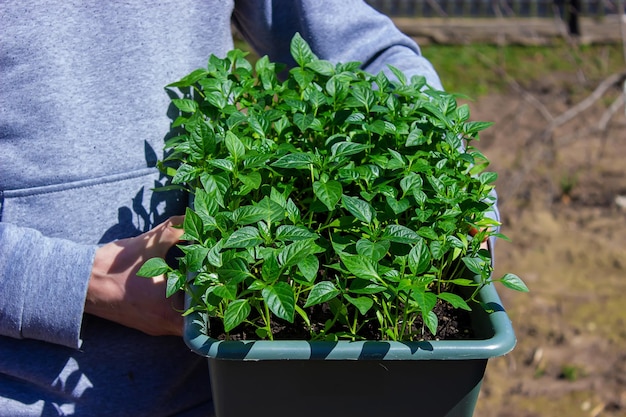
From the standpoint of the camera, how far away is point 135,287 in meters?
1.12

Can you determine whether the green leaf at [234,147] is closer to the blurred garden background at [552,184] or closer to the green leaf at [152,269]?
the green leaf at [152,269]

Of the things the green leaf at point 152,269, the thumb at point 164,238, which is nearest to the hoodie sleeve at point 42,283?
the thumb at point 164,238

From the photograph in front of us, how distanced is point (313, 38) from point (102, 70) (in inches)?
14.9

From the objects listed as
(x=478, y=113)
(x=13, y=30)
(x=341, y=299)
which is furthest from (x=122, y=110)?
(x=478, y=113)

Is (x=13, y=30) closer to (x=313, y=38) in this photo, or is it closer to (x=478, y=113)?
(x=313, y=38)

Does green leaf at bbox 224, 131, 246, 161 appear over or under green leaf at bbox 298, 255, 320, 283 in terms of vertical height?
over

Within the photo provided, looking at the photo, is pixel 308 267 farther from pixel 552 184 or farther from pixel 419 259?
pixel 552 184

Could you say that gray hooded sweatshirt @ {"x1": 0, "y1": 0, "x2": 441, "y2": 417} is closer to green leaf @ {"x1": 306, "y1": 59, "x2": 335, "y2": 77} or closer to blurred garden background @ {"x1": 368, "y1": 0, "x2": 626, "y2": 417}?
green leaf @ {"x1": 306, "y1": 59, "x2": 335, "y2": 77}

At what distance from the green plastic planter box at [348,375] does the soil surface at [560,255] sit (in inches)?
72.9

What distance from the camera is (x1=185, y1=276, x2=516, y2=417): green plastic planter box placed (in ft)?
2.76

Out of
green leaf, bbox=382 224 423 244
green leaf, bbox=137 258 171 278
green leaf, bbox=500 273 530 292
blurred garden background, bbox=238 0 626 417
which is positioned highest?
green leaf, bbox=382 224 423 244

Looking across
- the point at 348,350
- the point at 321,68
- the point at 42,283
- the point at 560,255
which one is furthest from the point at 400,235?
the point at 560,255

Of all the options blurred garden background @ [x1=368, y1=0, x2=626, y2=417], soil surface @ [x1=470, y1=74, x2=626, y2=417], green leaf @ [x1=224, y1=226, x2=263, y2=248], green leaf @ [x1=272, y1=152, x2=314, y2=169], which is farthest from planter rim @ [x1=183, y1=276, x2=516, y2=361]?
soil surface @ [x1=470, y1=74, x2=626, y2=417]

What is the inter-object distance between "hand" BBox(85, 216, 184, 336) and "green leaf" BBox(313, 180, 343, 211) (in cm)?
25
